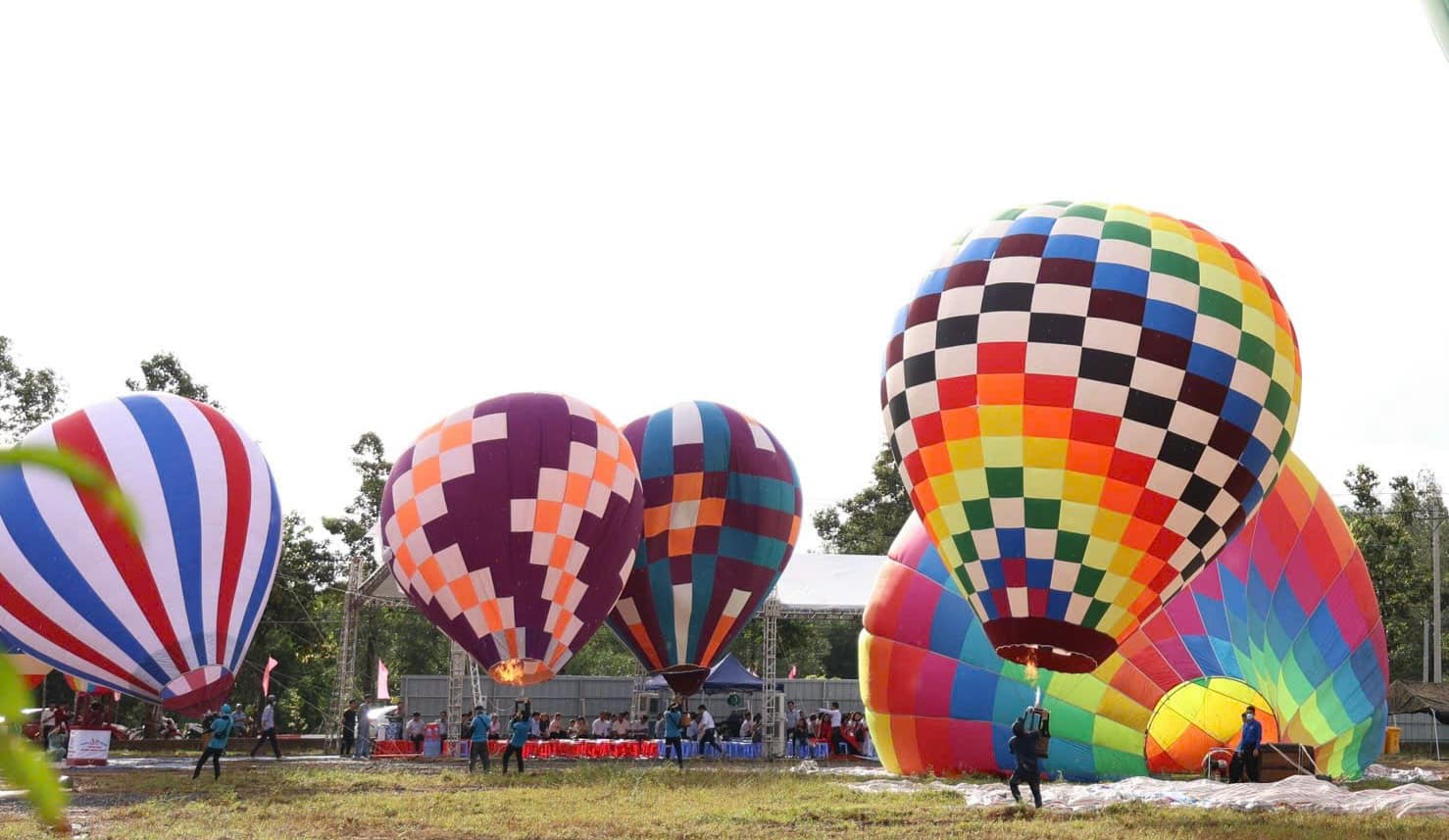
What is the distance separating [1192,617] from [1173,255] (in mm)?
4028

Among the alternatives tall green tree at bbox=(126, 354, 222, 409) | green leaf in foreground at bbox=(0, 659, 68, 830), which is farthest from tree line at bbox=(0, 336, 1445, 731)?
green leaf in foreground at bbox=(0, 659, 68, 830)

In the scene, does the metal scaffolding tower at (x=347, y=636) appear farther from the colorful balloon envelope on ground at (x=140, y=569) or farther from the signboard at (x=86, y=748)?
the colorful balloon envelope on ground at (x=140, y=569)

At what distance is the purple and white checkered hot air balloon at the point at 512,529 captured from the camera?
16.0m

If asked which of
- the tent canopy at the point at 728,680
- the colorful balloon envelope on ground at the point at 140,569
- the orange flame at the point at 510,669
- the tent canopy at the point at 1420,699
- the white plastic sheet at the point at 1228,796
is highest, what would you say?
the colorful balloon envelope on ground at the point at 140,569

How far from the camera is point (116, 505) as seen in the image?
1006 mm

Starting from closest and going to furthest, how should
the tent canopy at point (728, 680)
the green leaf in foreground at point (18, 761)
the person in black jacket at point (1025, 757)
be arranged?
the green leaf in foreground at point (18, 761) → the person in black jacket at point (1025, 757) → the tent canopy at point (728, 680)

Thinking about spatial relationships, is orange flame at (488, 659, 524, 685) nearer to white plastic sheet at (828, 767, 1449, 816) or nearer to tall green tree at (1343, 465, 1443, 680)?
white plastic sheet at (828, 767, 1449, 816)

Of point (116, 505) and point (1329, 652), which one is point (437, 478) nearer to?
point (1329, 652)

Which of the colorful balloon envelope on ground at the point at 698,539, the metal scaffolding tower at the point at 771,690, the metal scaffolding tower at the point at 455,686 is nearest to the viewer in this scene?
the colorful balloon envelope on ground at the point at 698,539

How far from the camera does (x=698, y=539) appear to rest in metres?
19.6

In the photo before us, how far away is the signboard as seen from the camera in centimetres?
1812

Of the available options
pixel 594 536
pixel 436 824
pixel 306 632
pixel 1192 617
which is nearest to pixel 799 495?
pixel 594 536

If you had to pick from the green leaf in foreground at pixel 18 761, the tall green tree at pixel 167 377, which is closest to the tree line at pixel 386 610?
the tall green tree at pixel 167 377

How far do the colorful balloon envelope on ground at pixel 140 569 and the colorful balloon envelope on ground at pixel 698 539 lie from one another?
5363 millimetres
